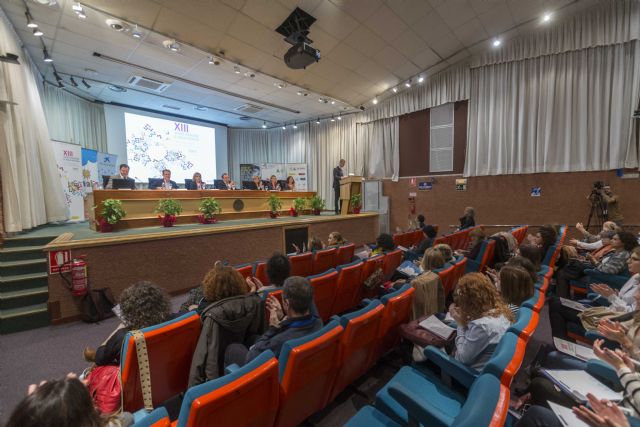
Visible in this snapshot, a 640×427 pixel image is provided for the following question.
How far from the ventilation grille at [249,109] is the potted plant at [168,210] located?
5.07 meters

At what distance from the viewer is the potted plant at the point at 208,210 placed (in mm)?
5582

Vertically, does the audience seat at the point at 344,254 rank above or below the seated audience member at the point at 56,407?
below

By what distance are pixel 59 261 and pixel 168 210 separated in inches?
83.9

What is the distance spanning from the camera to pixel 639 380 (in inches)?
43.3

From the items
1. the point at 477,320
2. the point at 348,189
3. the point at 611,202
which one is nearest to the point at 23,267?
the point at 477,320

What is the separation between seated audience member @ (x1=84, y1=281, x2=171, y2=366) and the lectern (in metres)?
6.38

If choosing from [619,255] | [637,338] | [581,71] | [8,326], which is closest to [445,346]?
[637,338]

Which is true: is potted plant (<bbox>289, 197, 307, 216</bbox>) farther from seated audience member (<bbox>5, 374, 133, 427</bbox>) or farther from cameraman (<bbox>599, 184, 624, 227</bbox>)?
seated audience member (<bbox>5, 374, 133, 427</bbox>)

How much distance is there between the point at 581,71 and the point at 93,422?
337 inches

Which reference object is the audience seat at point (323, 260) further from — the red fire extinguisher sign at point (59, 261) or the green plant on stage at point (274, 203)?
the green plant on stage at point (274, 203)

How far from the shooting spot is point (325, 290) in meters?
2.60

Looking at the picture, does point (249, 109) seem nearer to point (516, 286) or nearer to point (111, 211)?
point (111, 211)

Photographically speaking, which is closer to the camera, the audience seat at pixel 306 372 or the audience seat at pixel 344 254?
the audience seat at pixel 306 372

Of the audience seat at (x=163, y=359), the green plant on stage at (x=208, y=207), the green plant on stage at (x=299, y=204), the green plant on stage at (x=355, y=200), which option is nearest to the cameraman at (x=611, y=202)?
the green plant on stage at (x=355, y=200)
